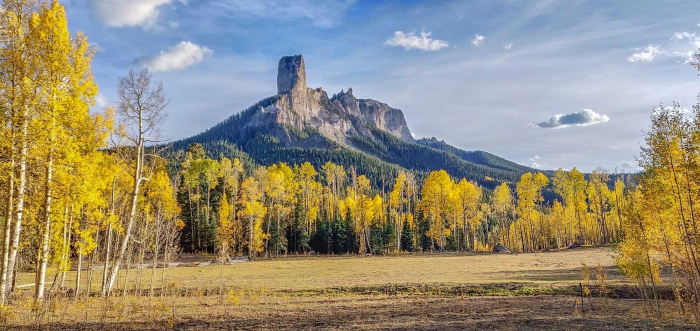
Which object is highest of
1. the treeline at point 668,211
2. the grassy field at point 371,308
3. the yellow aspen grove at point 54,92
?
the yellow aspen grove at point 54,92

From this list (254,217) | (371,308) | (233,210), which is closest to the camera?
(371,308)

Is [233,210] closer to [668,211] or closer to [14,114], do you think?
[14,114]

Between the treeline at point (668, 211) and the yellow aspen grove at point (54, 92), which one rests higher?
the yellow aspen grove at point (54, 92)

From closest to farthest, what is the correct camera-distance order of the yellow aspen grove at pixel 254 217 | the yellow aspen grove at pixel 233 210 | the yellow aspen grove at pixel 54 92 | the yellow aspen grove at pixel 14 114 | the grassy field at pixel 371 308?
the yellow aspen grove at pixel 14 114 < the yellow aspen grove at pixel 54 92 < the grassy field at pixel 371 308 < the yellow aspen grove at pixel 254 217 < the yellow aspen grove at pixel 233 210

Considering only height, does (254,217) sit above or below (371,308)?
above

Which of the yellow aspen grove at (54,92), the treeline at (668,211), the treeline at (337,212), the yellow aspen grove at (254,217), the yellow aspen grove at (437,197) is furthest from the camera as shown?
Answer: the yellow aspen grove at (437,197)

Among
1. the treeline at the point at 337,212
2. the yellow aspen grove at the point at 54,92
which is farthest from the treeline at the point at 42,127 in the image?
the treeline at the point at 337,212

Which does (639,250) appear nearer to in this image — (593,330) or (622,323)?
(622,323)

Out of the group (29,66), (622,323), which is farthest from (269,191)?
(622,323)

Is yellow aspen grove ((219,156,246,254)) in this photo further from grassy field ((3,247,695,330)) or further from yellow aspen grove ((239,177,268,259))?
grassy field ((3,247,695,330))

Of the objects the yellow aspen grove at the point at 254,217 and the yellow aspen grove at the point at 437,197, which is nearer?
the yellow aspen grove at the point at 254,217

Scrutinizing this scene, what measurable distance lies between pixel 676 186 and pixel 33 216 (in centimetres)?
2562

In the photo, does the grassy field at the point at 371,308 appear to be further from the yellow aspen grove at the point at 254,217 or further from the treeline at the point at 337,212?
the treeline at the point at 337,212

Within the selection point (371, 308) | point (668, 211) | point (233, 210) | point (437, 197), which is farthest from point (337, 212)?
point (668, 211)
